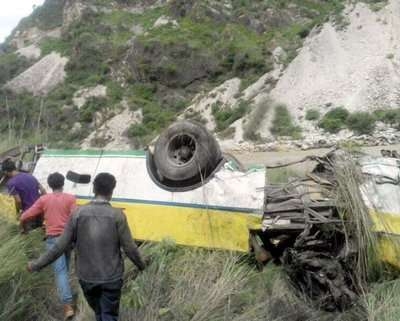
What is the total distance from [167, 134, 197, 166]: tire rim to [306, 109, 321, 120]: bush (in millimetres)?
22035

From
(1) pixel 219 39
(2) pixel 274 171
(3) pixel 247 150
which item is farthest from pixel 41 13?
(2) pixel 274 171

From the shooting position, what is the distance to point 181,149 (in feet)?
19.3

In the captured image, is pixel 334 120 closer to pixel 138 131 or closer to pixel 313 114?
pixel 313 114

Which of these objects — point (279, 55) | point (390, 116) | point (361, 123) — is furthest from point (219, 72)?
point (390, 116)

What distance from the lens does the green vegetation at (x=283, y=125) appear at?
2673 centimetres

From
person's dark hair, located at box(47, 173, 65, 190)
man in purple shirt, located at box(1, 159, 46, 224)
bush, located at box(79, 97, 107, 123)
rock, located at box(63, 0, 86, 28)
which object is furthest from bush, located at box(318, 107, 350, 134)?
rock, located at box(63, 0, 86, 28)

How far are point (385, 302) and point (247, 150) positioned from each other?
69.4 feet

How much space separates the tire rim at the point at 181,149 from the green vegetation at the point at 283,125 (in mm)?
20722

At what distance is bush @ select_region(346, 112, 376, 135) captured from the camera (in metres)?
24.6

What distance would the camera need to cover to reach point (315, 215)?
4.91 m

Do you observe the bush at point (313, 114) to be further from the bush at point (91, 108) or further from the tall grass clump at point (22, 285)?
the tall grass clump at point (22, 285)

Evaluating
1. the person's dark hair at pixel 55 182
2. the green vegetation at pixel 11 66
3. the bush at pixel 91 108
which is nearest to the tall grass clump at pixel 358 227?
the person's dark hair at pixel 55 182

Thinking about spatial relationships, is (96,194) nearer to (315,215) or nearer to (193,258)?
(193,258)

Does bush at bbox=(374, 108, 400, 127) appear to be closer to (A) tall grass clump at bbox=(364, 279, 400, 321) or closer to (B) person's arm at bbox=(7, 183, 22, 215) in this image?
(A) tall grass clump at bbox=(364, 279, 400, 321)
